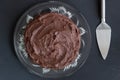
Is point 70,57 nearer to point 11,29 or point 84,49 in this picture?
point 84,49

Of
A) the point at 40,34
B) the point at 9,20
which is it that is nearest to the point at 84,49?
the point at 40,34

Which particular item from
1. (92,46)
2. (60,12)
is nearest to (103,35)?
(92,46)

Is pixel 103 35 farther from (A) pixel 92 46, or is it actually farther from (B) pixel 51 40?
(B) pixel 51 40

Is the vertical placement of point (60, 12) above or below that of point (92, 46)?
above
